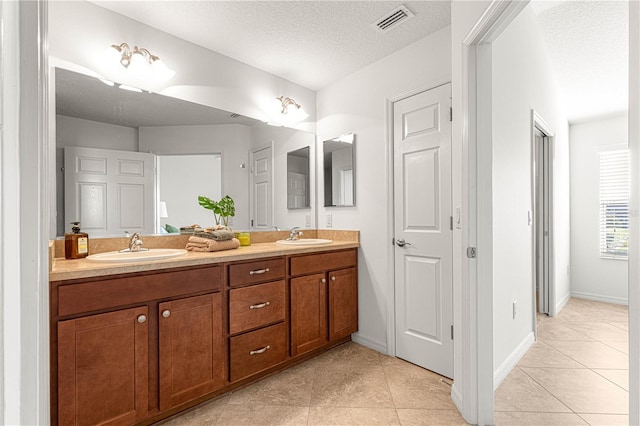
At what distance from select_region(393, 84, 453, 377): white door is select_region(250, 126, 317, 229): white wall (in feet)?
2.92

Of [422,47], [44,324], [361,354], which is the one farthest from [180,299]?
[422,47]

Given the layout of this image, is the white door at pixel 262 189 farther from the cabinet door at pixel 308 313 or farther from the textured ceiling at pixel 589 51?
the textured ceiling at pixel 589 51

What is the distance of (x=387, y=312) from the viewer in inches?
96.5

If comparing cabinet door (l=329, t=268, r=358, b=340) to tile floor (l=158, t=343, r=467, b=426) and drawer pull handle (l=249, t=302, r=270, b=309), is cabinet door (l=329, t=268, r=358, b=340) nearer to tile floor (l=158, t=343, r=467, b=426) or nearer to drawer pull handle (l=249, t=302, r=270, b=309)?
tile floor (l=158, t=343, r=467, b=426)

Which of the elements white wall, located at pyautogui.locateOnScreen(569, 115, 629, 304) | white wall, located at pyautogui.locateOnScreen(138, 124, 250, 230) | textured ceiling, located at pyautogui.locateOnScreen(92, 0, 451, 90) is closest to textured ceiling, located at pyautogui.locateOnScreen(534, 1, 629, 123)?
white wall, located at pyautogui.locateOnScreen(569, 115, 629, 304)

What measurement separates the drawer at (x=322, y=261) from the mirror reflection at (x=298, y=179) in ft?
2.14

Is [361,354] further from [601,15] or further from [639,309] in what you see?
[601,15]

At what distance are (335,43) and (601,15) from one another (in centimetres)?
186

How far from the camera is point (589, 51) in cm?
258

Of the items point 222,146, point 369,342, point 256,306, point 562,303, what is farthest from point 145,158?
point 562,303

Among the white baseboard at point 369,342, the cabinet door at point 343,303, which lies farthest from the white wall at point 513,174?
the cabinet door at point 343,303

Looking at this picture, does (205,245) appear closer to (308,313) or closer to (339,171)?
(308,313)

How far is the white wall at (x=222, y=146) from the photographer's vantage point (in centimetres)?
213

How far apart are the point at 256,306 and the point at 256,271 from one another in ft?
0.72
